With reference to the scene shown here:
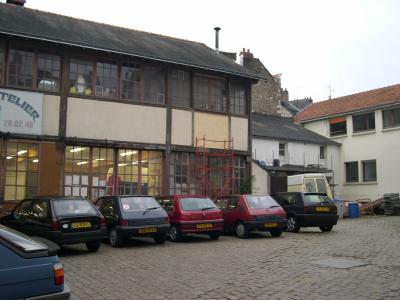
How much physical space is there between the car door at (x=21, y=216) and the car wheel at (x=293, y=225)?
920 centimetres

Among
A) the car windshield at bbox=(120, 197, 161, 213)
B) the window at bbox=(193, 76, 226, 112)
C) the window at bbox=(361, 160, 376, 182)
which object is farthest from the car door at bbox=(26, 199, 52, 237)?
the window at bbox=(361, 160, 376, 182)

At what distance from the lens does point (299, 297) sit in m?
7.37

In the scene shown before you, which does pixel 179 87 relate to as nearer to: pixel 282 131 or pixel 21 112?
pixel 21 112

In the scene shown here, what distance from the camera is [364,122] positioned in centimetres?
3297

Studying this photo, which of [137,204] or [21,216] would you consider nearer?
[21,216]

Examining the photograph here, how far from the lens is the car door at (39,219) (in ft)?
38.5

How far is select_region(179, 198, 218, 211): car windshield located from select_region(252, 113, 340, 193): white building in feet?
42.8

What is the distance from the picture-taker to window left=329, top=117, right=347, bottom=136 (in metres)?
34.4

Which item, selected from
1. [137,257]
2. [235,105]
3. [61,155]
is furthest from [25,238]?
[235,105]

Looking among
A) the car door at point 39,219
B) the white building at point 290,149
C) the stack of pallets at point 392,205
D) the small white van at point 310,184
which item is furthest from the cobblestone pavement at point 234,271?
the white building at point 290,149

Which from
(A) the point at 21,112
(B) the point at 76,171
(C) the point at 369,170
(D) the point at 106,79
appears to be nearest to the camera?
(A) the point at 21,112

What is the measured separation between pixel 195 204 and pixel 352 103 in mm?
22864

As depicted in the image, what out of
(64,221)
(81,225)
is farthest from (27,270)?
(81,225)

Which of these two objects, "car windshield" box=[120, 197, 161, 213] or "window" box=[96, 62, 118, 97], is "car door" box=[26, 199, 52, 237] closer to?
"car windshield" box=[120, 197, 161, 213]
